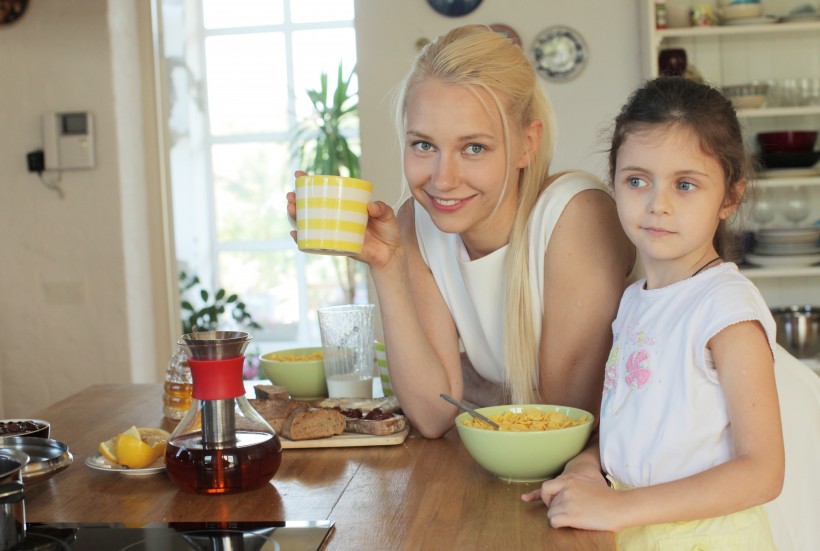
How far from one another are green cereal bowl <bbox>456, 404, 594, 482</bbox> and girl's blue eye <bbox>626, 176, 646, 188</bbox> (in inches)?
13.4

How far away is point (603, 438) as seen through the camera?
1241 millimetres

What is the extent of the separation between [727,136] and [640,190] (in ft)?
0.45

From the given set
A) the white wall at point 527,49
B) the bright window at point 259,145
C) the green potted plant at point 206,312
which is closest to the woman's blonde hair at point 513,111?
the white wall at point 527,49

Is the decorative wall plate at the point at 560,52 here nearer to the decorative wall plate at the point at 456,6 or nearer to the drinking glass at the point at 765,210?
the decorative wall plate at the point at 456,6

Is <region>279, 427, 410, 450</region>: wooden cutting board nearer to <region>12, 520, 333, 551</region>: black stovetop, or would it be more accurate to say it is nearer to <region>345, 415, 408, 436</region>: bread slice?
<region>345, 415, 408, 436</region>: bread slice

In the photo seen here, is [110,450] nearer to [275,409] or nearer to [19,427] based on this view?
[19,427]

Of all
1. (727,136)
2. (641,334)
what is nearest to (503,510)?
(641,334)

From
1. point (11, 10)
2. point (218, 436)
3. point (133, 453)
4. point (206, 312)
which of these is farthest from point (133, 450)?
point (206, 312)

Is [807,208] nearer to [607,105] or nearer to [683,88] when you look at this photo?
[607,105]

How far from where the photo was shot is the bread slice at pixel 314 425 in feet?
4.54

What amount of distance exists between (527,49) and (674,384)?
3152mm

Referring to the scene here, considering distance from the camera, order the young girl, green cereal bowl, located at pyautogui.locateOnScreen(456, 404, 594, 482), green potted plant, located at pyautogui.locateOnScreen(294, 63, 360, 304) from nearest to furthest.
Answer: the young girl, green cereal bowl, located at pyautogui.locateOnScreen(456, 404, 594, 482), green potted plant, located at pyautogui.locateOnScreen(294, 63, 360, 304)

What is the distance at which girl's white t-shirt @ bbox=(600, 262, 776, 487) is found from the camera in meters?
1.14

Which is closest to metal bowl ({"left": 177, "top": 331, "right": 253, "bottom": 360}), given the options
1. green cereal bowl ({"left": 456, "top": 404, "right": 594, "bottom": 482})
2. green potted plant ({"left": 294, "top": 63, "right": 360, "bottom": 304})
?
green cereal bowl ({"left": 456, "top": 404, "right": 594, "bottom": 482})
